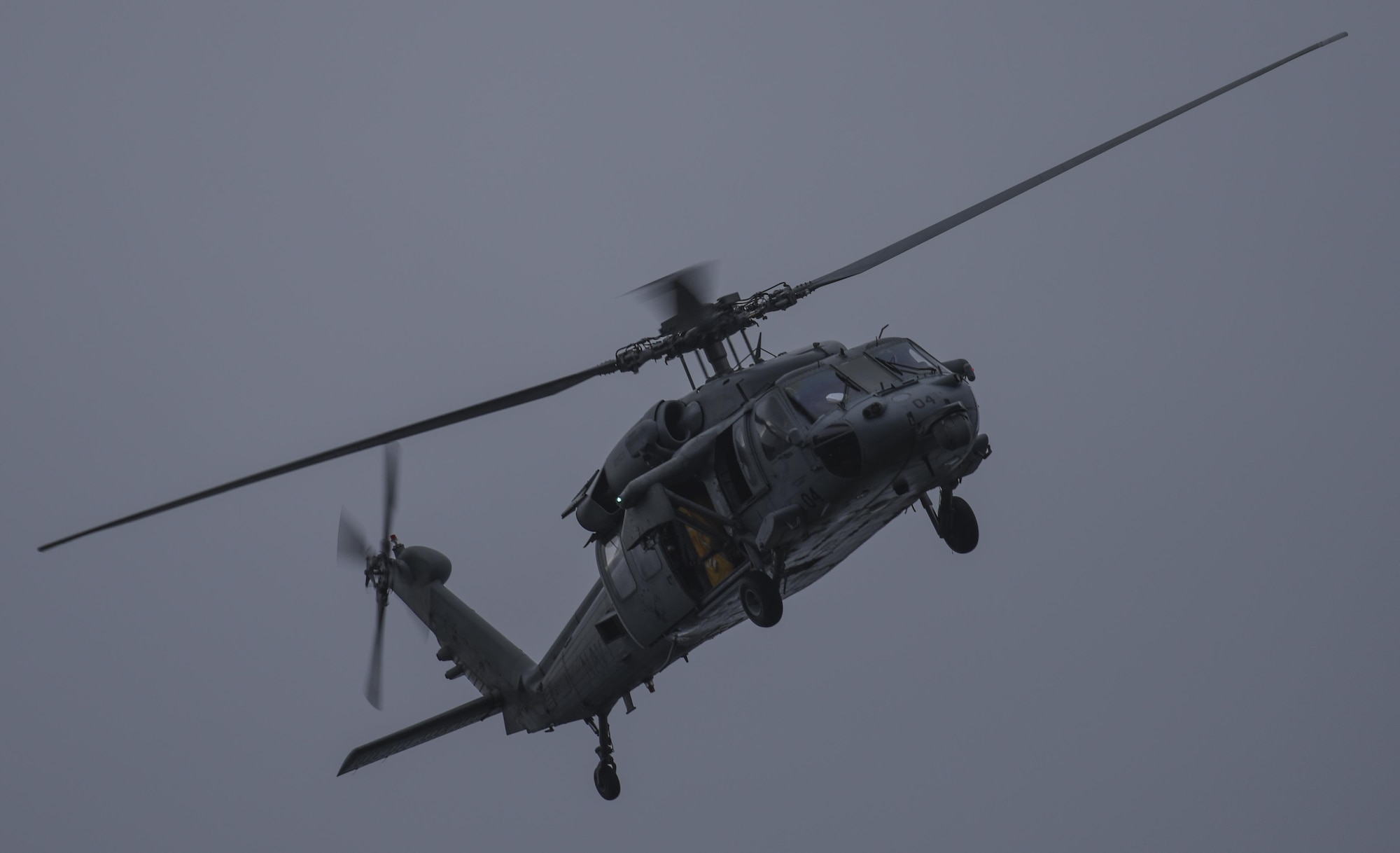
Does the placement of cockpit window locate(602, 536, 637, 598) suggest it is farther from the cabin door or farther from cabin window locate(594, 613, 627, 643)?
cabin window locate(594, 613, 627, 643)

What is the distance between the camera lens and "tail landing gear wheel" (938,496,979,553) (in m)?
15.5

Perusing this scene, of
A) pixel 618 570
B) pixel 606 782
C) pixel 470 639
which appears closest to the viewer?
pixel 618 570

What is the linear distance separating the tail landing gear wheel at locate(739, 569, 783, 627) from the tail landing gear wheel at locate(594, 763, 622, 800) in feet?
20.1

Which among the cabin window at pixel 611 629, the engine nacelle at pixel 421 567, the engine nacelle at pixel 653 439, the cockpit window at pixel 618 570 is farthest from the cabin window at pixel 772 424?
the engine nacelle at pixel 421 567

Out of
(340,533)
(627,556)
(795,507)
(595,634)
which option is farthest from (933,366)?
(340,533)

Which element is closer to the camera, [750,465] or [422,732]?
[750,465]

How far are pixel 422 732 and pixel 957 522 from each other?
30.5 ft

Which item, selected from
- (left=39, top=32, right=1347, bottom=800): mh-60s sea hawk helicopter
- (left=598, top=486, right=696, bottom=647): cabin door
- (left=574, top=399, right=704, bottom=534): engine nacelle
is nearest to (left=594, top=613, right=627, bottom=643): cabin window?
Answer: (left=39, top=32, right=1347, bottom=800): mh-60s sea hawk helicopter

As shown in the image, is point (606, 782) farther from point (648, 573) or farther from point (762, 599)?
point (762, 599)

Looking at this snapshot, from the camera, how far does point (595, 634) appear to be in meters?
18.4

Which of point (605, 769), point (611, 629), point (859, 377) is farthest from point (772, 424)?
point (605, 769)

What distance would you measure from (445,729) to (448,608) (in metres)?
2.34

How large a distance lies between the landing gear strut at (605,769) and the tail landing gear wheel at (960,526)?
273 inches

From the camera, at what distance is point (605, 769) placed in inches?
781
